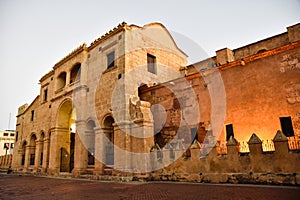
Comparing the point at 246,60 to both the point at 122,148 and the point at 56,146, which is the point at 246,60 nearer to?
the point at 122,148

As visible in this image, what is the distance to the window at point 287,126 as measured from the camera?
8.71m

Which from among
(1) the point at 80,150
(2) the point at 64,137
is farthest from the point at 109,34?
(2) the point at 64,137

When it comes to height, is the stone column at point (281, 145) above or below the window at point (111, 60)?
below

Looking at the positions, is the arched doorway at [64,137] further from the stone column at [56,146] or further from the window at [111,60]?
the window at [111,60]

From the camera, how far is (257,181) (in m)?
7.31

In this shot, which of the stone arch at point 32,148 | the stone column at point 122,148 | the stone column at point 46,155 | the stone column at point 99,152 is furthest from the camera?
the stone arch at point 32,148

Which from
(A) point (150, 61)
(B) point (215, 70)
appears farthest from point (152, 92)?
(B) point (215, 70)

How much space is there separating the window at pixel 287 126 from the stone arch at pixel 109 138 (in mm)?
9018

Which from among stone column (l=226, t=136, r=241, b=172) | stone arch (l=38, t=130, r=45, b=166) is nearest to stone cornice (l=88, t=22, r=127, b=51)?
stone column (l=226, t=136, r=241, b=172)

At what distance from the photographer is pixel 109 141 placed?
42.9 ft

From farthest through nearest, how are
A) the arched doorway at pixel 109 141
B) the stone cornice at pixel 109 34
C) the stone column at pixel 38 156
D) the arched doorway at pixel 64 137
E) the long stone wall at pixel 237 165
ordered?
the stone column at pixel 38 156, the arched doorway at pixel 64 137, the stone cornice at pixel 109 34, the arched doorway at pixel 109 141, the long stone wall at pixel 237 165

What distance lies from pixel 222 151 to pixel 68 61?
13.9m

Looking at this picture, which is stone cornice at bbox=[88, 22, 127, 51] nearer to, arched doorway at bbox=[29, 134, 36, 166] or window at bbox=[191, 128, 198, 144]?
window at bbox=[191, 128, 198, 144]

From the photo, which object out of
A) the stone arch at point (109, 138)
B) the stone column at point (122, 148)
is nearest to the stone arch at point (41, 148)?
the stone arch at point (109, 138)
